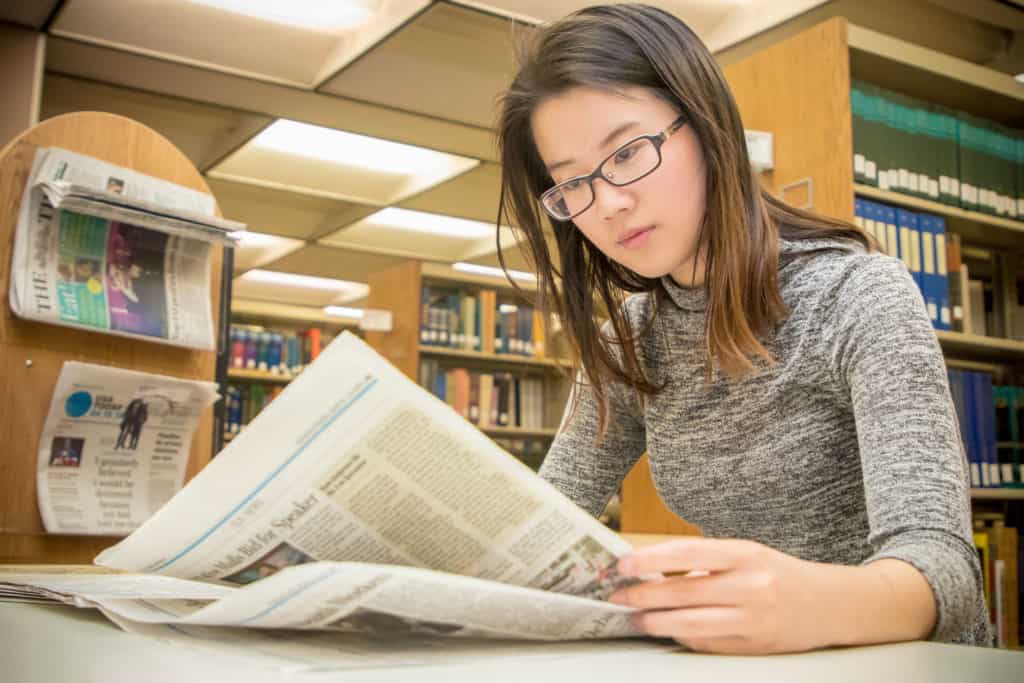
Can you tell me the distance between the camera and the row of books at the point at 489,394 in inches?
183

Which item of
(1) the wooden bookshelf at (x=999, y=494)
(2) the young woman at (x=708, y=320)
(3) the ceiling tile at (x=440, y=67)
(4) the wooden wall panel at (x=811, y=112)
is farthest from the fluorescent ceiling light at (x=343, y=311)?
(2) the young woman at (x=708, y=320)

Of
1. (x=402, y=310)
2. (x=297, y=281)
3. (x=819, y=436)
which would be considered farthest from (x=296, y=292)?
(x=819, y=436)

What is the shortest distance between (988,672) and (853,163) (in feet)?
7.52

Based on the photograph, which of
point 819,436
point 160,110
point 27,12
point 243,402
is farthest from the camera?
point 243,402

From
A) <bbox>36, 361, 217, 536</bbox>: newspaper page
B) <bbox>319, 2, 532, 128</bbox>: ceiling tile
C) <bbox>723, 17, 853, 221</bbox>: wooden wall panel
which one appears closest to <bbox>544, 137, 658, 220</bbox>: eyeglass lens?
<bbox>36, 361, 217, 536</bbox>: newspaper page

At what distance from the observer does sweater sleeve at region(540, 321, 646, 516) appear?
1.05m

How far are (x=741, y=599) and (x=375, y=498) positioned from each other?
0.69ft

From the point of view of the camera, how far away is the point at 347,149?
4793mm

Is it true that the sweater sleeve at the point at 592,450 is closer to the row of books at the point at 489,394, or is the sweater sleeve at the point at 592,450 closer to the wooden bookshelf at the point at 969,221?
the wooden bookshelf at the point at 969,221

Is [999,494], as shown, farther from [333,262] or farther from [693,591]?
[333,262]

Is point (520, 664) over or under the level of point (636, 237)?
Answer: under

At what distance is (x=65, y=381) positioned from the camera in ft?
4.13

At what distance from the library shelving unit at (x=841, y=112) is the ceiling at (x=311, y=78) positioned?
734 millimetres

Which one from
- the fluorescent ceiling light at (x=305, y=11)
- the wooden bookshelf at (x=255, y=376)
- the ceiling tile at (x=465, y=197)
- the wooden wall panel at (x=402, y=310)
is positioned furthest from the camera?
the wooden bookshelf at (x=255, y=376)
